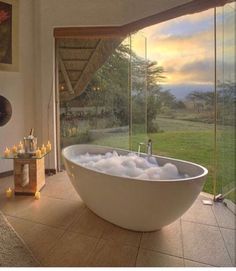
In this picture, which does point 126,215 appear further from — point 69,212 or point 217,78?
point 217,78

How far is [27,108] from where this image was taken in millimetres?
3955

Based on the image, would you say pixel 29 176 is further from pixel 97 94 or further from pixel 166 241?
pixel 166 241

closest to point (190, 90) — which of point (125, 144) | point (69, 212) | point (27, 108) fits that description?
point (125, 144)

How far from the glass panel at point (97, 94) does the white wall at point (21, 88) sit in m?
0.47

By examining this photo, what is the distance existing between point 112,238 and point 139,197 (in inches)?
16.8

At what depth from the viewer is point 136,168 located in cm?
251

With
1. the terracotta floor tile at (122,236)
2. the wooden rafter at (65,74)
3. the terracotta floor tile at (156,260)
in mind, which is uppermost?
the wooden rafter at (65,74)

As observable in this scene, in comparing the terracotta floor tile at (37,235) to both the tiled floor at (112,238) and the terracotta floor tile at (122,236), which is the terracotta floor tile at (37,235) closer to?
the tiled floor at (112,238)

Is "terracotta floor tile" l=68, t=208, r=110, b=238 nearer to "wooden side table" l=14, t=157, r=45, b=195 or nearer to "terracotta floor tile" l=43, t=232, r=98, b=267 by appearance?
"terracotta floor tile" l=43, t=232, r=98, b=267

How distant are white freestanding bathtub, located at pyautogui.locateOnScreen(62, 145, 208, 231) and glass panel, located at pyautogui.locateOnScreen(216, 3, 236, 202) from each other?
49 centimetres

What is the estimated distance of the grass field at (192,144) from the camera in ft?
9.15

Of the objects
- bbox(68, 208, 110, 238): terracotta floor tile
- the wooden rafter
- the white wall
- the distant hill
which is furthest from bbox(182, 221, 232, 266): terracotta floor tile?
the white wall

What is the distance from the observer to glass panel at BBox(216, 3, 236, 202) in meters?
2.41

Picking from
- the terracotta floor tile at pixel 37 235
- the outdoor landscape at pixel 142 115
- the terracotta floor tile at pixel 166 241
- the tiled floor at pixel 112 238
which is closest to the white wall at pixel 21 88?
the outdoor landscape at pixel 142 115
